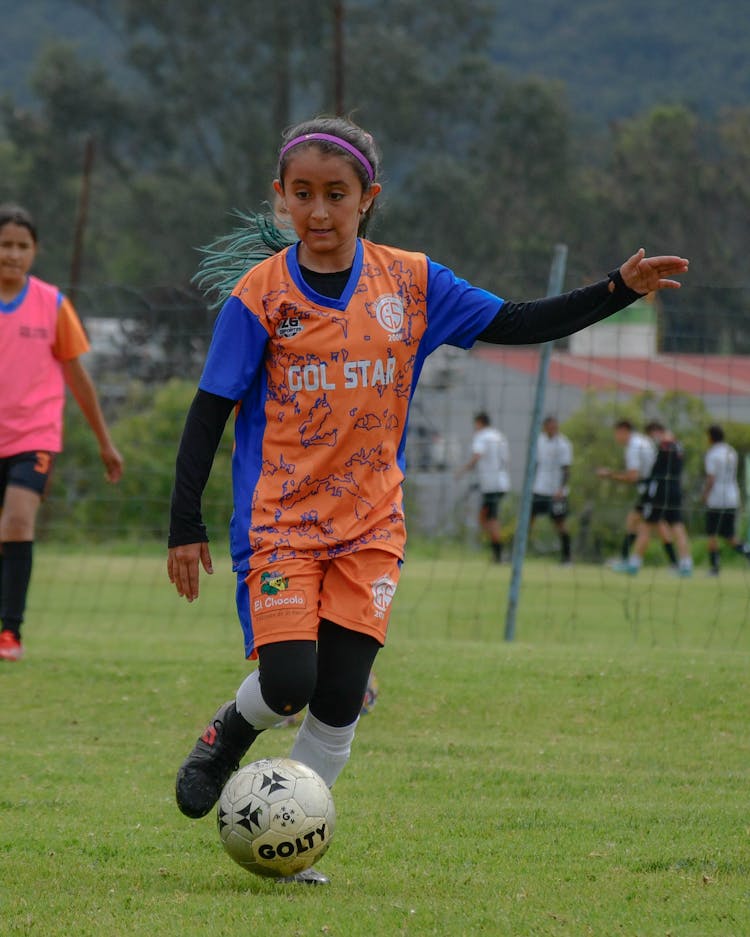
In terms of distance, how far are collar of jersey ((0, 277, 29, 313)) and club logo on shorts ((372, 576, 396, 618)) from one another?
4255 mm

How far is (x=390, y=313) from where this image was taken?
173 inches

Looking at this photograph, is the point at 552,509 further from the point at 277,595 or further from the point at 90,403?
the point at 277,595

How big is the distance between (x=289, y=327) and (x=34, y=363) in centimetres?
397

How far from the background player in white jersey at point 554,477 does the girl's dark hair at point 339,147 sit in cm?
1367

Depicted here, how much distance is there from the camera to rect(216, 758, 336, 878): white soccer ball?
4082 millimetres

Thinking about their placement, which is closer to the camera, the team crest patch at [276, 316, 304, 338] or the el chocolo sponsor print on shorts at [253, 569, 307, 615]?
the el chocolo sponsor print on shorts at [253, 569, 307, 615]

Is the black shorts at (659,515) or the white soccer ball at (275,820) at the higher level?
the black shorts at (659,515)

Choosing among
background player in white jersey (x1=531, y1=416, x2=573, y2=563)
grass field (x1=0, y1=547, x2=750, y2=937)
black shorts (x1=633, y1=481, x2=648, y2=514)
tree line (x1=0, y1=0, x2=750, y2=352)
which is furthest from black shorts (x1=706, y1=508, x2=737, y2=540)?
tree line (x1=0, y1=0, x2=750, y2=352)

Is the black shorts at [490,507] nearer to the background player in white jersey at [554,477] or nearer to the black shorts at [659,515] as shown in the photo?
the background player in white jersey at [554,477]

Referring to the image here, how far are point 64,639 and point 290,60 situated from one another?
49.8 m

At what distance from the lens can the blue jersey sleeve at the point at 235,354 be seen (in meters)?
4.29

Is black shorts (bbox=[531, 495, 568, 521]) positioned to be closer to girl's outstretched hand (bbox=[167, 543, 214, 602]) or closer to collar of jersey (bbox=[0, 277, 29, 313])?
collar of jersey (bbox=[0, 277, 29, 313])

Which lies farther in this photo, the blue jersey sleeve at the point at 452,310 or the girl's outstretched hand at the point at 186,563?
the blue jersey sleeve at the point at 452,310

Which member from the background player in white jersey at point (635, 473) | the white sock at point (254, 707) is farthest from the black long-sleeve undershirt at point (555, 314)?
the background player in white jersey at point (635, 473)
